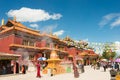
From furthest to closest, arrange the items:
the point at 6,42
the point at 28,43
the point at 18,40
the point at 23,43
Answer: the point at 28,43 < the point at 23,43 < the point at 6,42 < the point at 18,40

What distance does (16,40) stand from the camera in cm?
3228

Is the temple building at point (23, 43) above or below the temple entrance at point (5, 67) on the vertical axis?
above

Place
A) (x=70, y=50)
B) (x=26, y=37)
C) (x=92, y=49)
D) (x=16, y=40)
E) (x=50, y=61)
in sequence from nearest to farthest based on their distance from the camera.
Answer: (x=50, y=61), (x=16, y=40), (x=26, y=37), (x=70, y=50), (x=92, y=49)

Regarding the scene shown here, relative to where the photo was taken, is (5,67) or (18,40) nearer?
(5,67)

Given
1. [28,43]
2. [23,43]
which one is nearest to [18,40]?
[23,43]

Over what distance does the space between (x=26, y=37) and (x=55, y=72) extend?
483 inches

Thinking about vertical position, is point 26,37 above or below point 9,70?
above

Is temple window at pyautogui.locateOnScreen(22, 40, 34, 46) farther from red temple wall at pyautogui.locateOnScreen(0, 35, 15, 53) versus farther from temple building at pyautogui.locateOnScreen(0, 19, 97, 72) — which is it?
red temple wall at pyautogui.locateOnScreen(0, 35, 15, 53)

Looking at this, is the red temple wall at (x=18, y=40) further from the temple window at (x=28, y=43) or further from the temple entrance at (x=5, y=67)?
the temple entrance at (x=5, y=67)

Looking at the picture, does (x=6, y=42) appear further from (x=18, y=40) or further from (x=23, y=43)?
(x=23, y=43)

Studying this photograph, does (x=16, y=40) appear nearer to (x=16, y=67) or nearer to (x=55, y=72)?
(x=16, y=67)

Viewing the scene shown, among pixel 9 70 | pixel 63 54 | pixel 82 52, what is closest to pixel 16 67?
pixel 9 70

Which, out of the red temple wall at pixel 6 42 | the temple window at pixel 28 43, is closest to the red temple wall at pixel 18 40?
the red temple wall at pixel 6 42

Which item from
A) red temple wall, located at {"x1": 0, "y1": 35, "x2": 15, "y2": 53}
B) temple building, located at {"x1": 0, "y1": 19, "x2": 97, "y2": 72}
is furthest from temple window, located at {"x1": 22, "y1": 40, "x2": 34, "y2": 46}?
red temple wall, located at {"x1": 0, "y1": 35, "x2": 15, "y2": 53}
